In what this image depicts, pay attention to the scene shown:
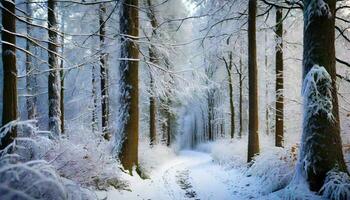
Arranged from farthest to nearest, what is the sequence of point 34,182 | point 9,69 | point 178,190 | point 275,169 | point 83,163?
point 178,190 < point 275,169 < point 9,69 < point 83,163 < point 34,182

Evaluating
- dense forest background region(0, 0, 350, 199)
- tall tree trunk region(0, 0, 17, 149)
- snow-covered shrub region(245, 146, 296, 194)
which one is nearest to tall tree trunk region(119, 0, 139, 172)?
dense forest background region(0, 0, 350, 199)

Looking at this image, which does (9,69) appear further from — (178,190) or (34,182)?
(178,190)

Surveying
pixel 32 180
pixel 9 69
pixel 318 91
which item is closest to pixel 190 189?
pixel 318 91

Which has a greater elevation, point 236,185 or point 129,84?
point 129,84

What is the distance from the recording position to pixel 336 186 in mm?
5695

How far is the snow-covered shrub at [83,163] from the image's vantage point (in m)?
6.27

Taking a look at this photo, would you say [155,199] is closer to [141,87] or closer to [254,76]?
[254,76]

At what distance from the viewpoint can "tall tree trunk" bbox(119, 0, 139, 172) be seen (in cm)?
1008

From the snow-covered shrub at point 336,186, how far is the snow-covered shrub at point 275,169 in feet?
6.99

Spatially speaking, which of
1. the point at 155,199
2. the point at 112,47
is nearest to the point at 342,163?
the point at 155,199

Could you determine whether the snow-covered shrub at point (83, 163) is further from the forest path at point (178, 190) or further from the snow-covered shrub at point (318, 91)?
the snow-covered shrub at point (318, 91)

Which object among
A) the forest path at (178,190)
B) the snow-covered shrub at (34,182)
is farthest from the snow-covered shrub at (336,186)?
the snow-covered shrub at (34,182)

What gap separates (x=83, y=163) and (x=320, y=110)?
4865 millimetres

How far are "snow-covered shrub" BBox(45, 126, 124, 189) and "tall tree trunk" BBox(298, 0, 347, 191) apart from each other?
4.29m
